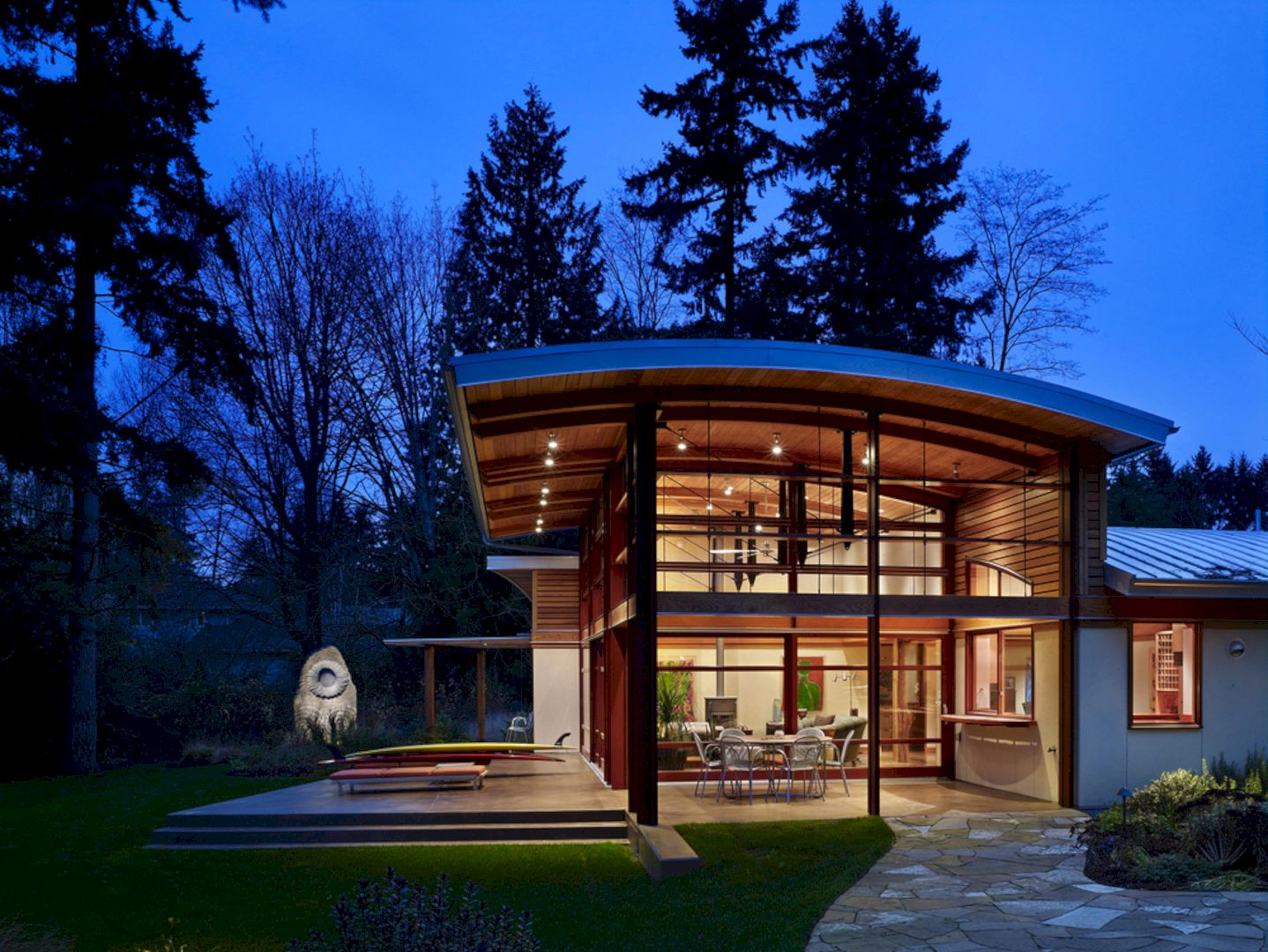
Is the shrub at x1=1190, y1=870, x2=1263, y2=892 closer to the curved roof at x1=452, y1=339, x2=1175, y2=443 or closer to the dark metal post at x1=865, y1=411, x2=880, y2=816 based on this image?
the dark metal post at x1=865, y1=411, x2=880, y2=816

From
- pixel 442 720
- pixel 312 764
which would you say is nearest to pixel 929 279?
pixel 442 720

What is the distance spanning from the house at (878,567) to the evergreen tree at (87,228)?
3.73m

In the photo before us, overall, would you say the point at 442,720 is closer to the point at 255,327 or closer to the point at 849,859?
the point at 255,327

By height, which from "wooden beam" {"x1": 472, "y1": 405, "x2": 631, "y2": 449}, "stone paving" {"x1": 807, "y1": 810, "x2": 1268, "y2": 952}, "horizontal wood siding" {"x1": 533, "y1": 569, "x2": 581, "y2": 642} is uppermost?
"wooden beam" {"x1": 472, "y1": 405, "x2": 631, "y2": 449}

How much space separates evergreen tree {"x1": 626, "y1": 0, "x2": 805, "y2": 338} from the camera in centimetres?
2833

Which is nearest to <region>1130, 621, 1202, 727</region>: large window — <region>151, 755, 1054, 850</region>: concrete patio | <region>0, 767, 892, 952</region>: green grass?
<region>151, 755, 1054, 850</region>: concrete patio

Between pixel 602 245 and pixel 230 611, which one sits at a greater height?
pixel 602 245

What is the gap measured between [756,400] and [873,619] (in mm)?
2751

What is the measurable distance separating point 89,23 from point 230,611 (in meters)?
16.8

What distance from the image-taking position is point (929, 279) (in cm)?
2797

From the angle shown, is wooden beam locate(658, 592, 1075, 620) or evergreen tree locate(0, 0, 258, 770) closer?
evergreen tree locate(0, 0, 258, 770)

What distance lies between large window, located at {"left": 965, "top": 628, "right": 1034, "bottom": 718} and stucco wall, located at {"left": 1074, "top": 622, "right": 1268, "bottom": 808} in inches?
37.3

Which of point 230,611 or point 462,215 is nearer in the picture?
point 230,611

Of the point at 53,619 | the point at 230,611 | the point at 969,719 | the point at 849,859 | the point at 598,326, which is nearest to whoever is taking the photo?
the point at 849,859
